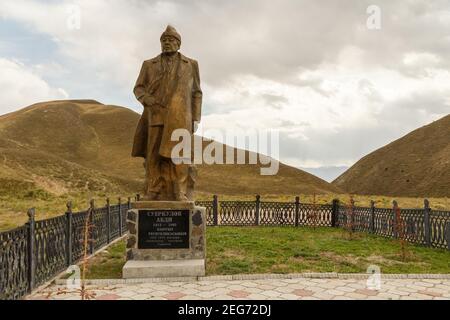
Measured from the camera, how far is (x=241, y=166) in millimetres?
97438

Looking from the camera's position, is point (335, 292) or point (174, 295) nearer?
point (174, 295)

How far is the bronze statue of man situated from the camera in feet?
25.8

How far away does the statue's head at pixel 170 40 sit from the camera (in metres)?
8.00

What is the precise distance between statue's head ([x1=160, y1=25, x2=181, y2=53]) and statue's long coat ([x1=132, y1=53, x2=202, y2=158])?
0.75 feet

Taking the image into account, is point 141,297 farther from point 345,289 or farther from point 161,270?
point 345,289

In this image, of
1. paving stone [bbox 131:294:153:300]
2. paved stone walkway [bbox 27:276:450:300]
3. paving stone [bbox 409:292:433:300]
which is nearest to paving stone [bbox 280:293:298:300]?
paved stone walkway [bbox 27:276:450:300]

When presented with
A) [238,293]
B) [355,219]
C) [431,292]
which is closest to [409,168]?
[355,219]

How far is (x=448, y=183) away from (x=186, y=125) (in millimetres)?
72494

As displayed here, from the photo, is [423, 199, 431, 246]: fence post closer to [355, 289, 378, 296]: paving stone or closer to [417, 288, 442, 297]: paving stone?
[417, 288, 442, 297]: paving stone

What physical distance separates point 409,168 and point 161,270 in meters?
85.3

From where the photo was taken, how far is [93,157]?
98.6 metres

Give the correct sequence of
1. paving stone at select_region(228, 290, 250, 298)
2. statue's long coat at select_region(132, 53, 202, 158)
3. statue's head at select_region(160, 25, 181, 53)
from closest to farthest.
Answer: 1. paving stone at select_region(228, 290, 250, 298)
2. statue's long coat at select_region(132, 53, 202, 158)
3. statue's head at select_region(160, 25, 181, 53)
